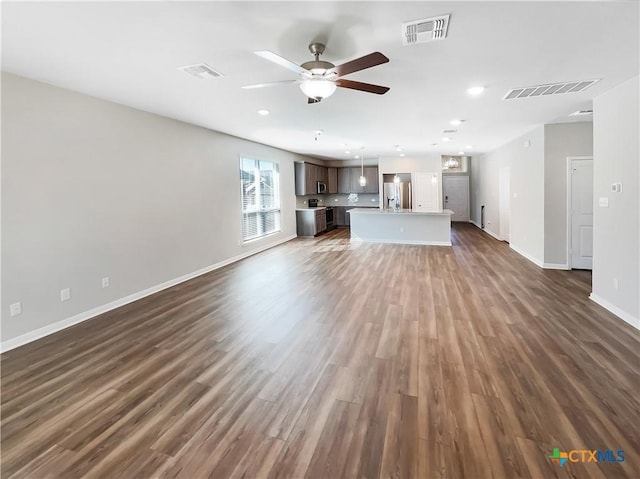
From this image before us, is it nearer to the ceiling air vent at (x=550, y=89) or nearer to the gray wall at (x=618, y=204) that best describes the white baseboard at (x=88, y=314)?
the ceiling air vent at (x=550, y=89)

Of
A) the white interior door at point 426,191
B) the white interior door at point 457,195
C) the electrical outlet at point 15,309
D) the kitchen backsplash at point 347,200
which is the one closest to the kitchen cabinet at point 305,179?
the kitchen backsplash at point 347,200

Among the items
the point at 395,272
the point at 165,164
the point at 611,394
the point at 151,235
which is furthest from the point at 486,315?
the point at 165,164

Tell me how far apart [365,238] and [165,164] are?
19.0 ft

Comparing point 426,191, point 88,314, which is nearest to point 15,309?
point 88,314

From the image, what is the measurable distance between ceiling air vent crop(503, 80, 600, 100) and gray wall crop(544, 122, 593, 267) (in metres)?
2.12

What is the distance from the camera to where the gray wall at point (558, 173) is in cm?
555

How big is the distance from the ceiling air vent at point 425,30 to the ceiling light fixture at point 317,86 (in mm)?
662

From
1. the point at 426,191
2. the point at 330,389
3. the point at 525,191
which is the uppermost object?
the point at 426,191

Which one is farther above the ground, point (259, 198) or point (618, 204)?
point (259, 198)

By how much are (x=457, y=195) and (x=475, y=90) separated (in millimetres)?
10202

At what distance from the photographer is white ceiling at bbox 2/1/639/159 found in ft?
7.06

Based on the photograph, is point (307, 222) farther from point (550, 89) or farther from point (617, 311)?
point (617, 311)

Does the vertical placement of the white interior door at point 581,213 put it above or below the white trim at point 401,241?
above

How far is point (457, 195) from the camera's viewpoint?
43.4ft
